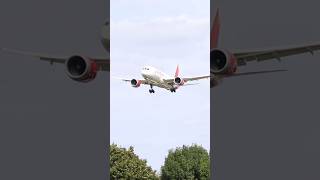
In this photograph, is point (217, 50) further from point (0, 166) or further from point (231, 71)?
point (0, 166)

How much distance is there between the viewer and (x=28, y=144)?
26031 mm

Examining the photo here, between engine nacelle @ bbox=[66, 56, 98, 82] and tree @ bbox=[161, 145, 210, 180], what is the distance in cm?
397

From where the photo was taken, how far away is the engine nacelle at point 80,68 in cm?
2659

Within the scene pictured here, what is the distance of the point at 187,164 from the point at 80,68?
499 cm

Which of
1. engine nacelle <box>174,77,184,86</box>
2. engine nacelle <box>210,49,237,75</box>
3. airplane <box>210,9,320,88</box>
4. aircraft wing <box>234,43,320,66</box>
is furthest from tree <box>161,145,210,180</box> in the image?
aircraft wing <box>234,43,320,66</box>

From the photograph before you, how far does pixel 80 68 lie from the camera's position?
26688mm

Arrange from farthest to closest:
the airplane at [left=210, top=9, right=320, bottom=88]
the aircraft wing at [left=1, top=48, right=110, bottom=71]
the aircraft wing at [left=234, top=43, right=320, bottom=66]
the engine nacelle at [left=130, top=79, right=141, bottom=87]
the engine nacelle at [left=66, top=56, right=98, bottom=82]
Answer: the aircraft wing at [left=1, top=48, right=110, bottom=71], the engine nacelle at [left=66, top=56, right=98, bottom=82], the aircraft wing at [left=234, top=43, right=320, bottom=66], the engine nacelle at [left=130, top=79, right=141, bottom=87], the airplane at [left=210, top=9, right=320, bottom=88]

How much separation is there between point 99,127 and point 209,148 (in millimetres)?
3684

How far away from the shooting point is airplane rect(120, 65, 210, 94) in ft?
77.5

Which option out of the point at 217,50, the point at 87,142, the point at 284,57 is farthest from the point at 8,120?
the point at 284,57

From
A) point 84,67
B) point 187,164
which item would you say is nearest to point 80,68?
point 84,67

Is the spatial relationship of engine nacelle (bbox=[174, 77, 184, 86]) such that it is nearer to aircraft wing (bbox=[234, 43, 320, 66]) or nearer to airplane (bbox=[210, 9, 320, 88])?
airplane (bbox=[210, 9, 320, 88])

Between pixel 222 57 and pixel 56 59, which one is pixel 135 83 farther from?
pixel 222 57

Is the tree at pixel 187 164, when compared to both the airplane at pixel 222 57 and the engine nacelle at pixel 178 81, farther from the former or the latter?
the airplane at pixel 222 57
